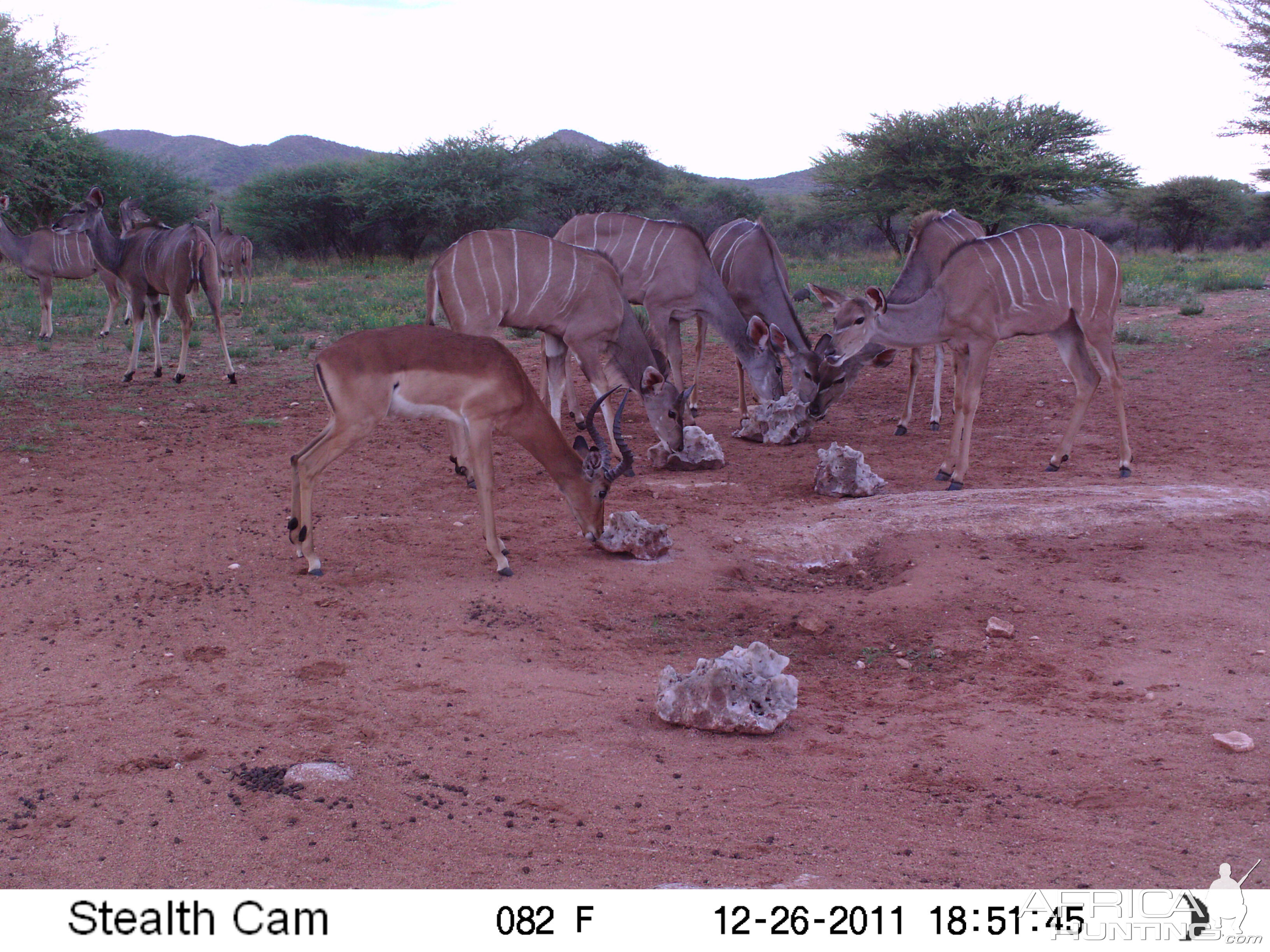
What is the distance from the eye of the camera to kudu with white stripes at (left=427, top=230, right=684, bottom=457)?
909 centimetres

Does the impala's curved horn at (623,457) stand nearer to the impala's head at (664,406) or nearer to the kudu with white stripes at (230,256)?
the impala's head at (664,406)

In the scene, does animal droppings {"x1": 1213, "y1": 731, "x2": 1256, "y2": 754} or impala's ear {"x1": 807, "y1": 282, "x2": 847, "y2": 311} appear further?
impala's ear {"x1": 807, "y1": 282, "x2": 847, "y2": 311}

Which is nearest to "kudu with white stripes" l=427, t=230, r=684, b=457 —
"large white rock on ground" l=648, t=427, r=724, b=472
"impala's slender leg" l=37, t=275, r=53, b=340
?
"large white rock on ground" l=648, t=427, r=724, b=472

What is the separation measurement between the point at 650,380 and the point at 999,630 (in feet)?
13.4

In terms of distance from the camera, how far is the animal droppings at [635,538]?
22.2ft

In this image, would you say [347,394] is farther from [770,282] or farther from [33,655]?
[770,282]

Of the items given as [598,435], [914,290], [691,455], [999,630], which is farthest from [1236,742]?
[914,290]

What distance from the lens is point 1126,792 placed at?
12.8 feet

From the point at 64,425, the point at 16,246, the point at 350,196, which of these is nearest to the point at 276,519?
the point at 64,425

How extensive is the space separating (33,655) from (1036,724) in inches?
191

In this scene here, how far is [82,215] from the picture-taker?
15367mm

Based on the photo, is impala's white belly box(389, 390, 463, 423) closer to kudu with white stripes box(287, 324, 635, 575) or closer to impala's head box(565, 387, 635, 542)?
kudu with white stripes box(287, 324, 635, 575)

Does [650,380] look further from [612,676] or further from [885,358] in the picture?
[612,676]

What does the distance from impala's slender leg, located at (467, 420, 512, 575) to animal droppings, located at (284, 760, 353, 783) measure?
8.14ft
